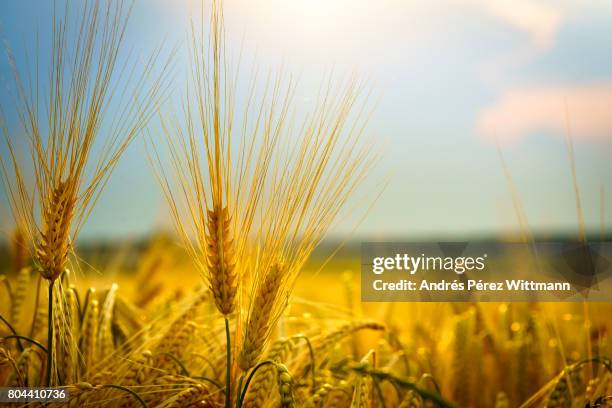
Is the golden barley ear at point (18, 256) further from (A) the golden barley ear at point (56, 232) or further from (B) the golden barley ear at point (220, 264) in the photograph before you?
(B) the golden barley ear at point (220, 264)

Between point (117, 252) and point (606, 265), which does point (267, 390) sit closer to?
point (606, 265)

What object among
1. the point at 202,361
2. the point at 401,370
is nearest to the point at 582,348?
the point at 401,370

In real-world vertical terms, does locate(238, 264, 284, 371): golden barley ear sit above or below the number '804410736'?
above

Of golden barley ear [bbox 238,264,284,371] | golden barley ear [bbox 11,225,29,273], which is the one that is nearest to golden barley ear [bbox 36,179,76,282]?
golden barley ear [bbox 238,264,284,371]

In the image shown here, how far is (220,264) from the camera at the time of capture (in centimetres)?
74

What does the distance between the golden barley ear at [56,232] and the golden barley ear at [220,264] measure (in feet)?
0.65

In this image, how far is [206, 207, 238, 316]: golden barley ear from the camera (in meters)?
0.74

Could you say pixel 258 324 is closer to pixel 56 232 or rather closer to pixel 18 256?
pixel 56 232

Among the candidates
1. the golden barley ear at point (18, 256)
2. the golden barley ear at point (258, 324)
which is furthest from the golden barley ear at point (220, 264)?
the golden barley ear at point (18, 256)

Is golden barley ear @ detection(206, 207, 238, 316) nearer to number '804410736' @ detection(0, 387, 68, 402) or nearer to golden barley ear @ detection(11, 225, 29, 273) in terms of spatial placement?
number '804410736' @ detection(0, 387, 68, 402)

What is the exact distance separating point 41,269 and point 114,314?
14.9 inches

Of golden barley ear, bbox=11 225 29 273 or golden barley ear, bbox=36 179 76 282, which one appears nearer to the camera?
golden barley ear, bbox=36 179 76 282

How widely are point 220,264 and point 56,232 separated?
0.23 m

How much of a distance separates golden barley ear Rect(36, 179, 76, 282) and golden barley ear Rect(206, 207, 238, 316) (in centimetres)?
20
